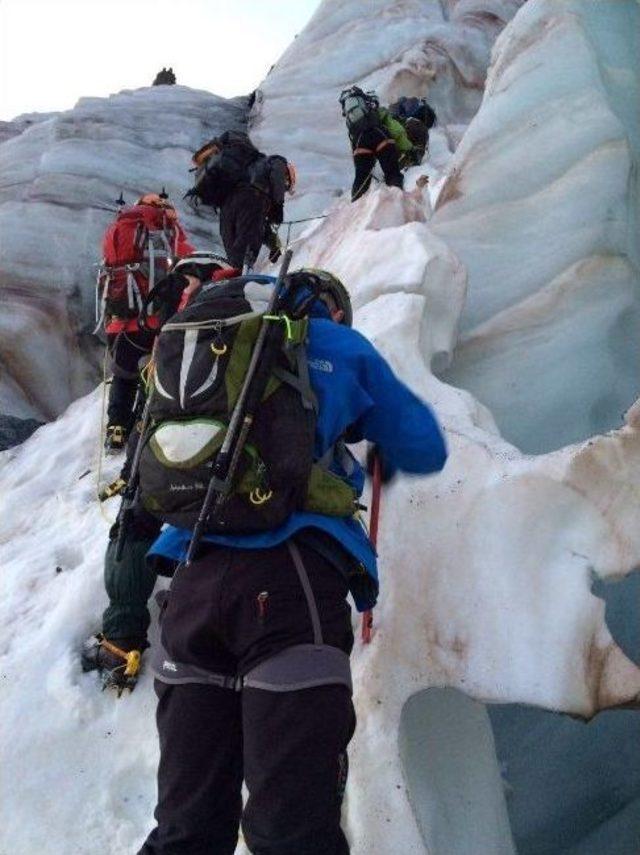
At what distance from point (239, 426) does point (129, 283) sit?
11.4ft

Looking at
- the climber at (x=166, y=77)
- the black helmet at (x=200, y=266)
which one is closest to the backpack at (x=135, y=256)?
the black helmet at (x=200, y=266)

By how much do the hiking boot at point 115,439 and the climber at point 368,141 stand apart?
13.6 ft

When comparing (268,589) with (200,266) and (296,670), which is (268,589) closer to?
(296,670)

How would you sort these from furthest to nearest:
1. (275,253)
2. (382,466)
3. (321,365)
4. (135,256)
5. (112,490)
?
(275,253), (135,256), (112,490), (382,466), (321,365)

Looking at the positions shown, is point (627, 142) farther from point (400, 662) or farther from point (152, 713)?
point (152, 713)

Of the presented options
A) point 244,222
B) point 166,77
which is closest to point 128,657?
point 244,222

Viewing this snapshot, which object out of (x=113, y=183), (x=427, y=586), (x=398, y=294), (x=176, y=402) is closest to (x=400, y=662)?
(x=427, y=586)

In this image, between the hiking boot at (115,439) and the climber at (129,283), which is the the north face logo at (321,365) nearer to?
the climber at (129,283)

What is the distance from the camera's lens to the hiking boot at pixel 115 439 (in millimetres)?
5566

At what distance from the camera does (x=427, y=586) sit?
3.14m

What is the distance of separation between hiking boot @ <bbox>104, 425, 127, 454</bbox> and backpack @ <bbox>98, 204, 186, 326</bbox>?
2.23 ft

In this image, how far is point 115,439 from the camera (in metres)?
5.59

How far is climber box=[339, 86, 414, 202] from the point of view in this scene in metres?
8.70

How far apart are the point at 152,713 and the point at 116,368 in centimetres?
255
